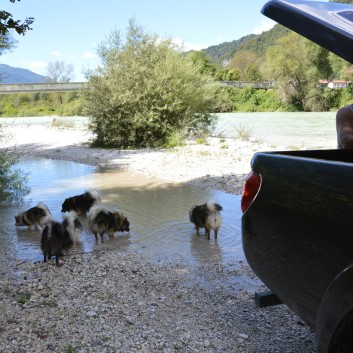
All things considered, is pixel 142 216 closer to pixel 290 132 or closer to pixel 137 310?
pixel 137 310

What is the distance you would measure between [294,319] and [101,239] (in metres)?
4.06

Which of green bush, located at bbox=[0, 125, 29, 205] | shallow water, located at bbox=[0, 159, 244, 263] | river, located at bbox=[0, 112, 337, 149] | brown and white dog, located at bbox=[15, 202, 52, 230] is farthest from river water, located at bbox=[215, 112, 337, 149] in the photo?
brown and white dog, located at bbox=[15, 202, 52, 230]

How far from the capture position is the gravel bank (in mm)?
4137

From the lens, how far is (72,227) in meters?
7.20

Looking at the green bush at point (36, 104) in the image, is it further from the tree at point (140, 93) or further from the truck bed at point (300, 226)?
the truck bed at point (300, 226)

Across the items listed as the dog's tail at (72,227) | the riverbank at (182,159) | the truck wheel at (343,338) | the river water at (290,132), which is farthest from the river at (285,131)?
the truck wheel at (343,338)

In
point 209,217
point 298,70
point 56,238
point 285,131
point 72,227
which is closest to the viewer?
point 56,238

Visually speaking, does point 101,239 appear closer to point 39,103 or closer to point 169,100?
point 169,100

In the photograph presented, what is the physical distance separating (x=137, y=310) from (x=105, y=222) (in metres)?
2.99

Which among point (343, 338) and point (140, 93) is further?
point (140, 93)

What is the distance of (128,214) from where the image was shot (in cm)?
958

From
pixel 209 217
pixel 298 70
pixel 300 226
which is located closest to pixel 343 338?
pixel 300 226

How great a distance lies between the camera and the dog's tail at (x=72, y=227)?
23.2ft

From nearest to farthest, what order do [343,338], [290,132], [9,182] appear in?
1. [343,338]
2. [9,182]
3. [290,132]
